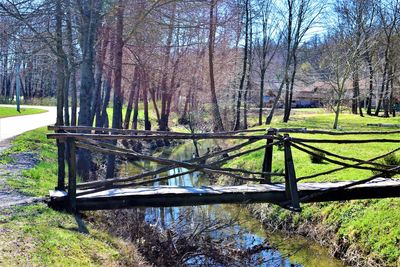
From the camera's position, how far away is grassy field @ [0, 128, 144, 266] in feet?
15.6

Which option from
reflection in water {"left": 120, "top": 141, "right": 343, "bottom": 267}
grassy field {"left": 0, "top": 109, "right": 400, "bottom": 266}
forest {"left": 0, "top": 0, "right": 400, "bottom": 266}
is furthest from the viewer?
reflection in water {"left": 120, "top": 141, "right": 343, "bottom": 267}

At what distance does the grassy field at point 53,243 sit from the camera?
15.6ft

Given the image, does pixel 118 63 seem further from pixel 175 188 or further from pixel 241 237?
pixel 175 188

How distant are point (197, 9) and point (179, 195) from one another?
781cm

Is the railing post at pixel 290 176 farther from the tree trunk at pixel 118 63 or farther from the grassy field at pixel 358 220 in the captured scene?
the tree trunk at pixel 118 63

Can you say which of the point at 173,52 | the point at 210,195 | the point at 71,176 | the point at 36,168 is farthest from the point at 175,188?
the point at 173,52

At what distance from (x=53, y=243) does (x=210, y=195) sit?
257 cm

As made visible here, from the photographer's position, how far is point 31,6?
38.9 feet

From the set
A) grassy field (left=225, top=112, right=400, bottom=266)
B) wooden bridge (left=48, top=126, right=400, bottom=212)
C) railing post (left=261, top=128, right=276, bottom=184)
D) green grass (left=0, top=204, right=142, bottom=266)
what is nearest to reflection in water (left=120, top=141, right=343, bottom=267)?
grassy field (left=225, top=112, right=400, bottom=266)

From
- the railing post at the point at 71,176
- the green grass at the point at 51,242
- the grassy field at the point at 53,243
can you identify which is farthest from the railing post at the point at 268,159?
the railing post at the point at 71,176

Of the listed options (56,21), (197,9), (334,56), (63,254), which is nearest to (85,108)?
(56,21)

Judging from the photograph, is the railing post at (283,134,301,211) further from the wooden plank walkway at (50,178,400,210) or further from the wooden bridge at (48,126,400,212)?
the wooden plank walkway at (50,178,400,210)

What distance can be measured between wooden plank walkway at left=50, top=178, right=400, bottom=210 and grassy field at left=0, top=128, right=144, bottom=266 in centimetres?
37

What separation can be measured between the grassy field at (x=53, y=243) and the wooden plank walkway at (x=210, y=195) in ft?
1.20
